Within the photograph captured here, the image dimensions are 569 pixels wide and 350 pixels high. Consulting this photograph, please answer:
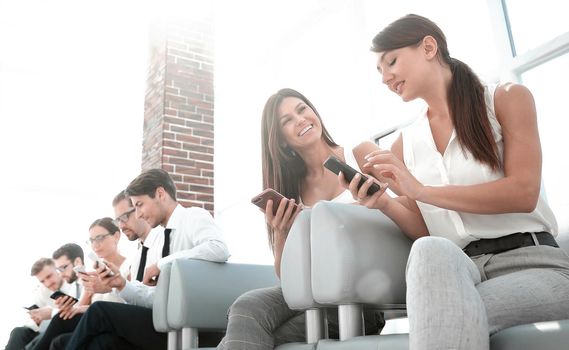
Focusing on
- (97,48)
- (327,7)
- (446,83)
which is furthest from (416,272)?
(97,48)

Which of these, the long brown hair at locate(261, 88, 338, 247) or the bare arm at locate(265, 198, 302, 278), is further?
the long brown hair at locate(261, 88, 338, 247)

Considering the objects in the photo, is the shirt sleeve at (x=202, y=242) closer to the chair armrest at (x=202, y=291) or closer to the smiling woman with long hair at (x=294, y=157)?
the chair armrest at (x=202, y=291)

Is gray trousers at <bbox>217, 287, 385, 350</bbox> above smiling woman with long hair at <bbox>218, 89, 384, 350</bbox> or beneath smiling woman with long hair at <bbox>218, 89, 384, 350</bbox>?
beneath

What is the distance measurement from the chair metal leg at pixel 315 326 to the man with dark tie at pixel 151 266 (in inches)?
36.9

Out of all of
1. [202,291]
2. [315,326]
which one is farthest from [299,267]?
[202,291]

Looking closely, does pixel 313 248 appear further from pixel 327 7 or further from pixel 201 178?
pixel 327 7

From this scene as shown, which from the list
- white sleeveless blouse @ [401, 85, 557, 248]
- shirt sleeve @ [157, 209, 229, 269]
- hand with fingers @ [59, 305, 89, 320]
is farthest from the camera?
hand with fingers @ [59, 305, 89, 320]

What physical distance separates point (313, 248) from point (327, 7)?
3.62m

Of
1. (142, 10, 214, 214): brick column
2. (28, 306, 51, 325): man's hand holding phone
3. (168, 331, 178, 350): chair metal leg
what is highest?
(142, 10, 214, 214): brick column

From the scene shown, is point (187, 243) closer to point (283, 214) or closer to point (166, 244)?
point (166, 244)

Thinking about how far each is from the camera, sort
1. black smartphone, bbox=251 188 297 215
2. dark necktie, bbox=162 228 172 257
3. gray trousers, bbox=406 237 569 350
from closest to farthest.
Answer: gray trousers, bbox=406 237 569 350 → black smartphone, bbox=251 188 297 215 → dark necktie, bbox=162 228 172 257

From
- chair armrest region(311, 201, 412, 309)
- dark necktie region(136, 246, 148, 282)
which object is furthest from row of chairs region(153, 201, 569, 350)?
dark necktie region(136, 246, 148, 282)

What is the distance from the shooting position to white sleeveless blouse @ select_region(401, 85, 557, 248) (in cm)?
127

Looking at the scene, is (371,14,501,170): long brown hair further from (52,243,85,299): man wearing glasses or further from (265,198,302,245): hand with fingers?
(52,243,85,299): man wearing glasses
